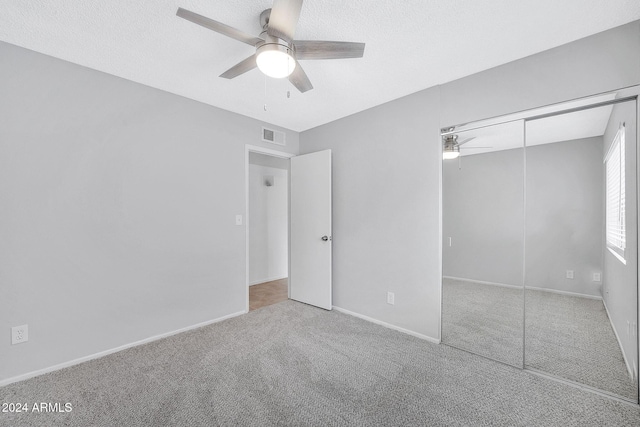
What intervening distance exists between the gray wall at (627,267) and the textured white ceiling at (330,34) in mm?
618

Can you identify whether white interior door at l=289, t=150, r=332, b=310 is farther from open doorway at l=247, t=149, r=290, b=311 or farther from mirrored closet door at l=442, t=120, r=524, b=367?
mirrored closet door at l=442, t=120, r=524, b=367

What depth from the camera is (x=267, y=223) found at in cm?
502

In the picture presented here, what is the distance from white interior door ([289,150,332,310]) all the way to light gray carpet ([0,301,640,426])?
97cm

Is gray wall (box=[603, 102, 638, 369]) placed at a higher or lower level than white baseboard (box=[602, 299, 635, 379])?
higher

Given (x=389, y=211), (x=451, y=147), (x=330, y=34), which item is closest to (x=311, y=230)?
(x=389, y=211)

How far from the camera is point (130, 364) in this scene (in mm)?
2193

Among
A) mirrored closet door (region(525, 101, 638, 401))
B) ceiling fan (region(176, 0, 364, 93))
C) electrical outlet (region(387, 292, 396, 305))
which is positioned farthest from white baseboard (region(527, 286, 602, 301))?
ceiling fan (region(176, 0, 364, 93))

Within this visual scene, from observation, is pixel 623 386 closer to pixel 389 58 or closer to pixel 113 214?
pixel 389 58

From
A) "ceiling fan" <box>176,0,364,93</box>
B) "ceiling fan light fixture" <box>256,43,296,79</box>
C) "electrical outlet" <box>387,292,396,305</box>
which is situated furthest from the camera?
"electrical outlet" <box>387,292,396,305</box>

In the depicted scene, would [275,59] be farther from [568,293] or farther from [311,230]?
[568,293]

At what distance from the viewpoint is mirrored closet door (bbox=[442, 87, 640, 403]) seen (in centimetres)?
183

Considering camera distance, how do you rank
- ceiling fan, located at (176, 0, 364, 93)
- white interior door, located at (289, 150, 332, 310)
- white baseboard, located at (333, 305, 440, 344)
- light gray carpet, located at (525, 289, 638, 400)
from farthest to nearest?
white interior door, located at (289, 150, 332, 310) < white baseboard, located at (333, 305, 440, 344) < light gray carpet, located at (525, 289, 638, 400) < ceiling fan, located at (176, 0, 364, 93)

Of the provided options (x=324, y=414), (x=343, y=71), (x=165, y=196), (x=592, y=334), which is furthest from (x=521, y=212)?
(x=165, y=196)

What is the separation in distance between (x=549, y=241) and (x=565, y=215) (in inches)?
8.7
